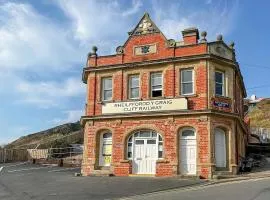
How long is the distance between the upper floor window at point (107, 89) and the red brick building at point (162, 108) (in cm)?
7

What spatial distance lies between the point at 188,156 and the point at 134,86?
19.9 feet

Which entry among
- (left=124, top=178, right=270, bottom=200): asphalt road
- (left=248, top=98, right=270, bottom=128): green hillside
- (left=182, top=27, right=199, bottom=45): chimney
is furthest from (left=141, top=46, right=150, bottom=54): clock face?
(left=248, top=98, right=270, bottom=128): green hillside

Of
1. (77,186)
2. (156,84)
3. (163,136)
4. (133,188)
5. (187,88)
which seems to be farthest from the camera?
(156,84)

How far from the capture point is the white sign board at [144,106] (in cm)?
2783

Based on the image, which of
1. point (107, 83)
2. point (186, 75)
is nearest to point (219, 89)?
point (186, 75)

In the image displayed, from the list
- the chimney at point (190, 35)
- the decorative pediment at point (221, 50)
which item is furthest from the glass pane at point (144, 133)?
the decorative pediment at point (221, 50)

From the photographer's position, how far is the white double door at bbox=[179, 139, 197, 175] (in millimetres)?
27141

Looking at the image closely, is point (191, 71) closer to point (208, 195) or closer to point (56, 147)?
point (208, 195)

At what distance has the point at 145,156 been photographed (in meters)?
28.5

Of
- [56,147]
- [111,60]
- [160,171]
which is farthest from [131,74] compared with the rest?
[56,147]

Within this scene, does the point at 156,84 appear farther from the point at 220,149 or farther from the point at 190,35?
the point at 220,149

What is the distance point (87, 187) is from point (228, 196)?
749cm

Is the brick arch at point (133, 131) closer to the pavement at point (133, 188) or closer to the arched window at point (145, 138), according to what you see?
the arched window at point (145, 138)

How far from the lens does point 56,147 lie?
150ft
